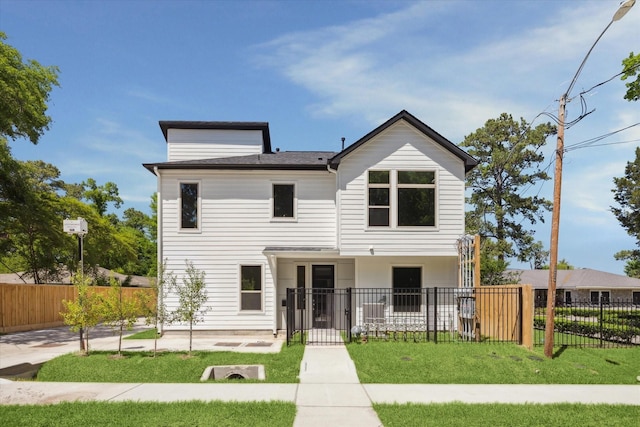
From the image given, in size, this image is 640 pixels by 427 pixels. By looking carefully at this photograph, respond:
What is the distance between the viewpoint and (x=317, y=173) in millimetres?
17531

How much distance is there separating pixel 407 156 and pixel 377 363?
24.9 feet

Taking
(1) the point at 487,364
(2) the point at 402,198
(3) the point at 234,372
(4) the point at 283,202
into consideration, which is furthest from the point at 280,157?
(1) the point at 487,364

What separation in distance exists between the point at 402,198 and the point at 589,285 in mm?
30511

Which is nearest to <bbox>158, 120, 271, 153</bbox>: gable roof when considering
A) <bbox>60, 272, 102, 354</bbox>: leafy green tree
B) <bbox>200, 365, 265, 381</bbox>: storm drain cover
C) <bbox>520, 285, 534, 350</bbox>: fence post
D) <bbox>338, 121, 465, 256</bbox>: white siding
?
<bbox>338, 121, 465, 256</bbox>: white siding

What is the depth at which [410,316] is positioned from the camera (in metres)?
16.0

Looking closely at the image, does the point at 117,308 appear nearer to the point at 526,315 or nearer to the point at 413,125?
the point at 413,125

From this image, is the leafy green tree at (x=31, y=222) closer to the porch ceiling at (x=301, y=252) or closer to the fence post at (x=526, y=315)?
the porch ceiling at (x=301, y=252)

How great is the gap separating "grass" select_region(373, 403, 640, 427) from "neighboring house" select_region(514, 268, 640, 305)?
33130 millimetres

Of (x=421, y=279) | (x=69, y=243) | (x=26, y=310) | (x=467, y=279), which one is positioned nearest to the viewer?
(x=467, y=279)

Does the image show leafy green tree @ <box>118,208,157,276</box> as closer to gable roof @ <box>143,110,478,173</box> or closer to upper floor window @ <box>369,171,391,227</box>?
gable roof @ <box>143,110,478,173</box>

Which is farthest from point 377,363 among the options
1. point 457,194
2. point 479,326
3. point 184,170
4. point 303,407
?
point 184,170

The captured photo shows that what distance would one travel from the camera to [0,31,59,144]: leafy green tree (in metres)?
18.3

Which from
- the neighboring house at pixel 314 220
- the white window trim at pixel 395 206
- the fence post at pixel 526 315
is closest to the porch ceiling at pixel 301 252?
the neighboring house at pixel 314 220

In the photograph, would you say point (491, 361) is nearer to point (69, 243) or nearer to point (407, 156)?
point (407, 156)
